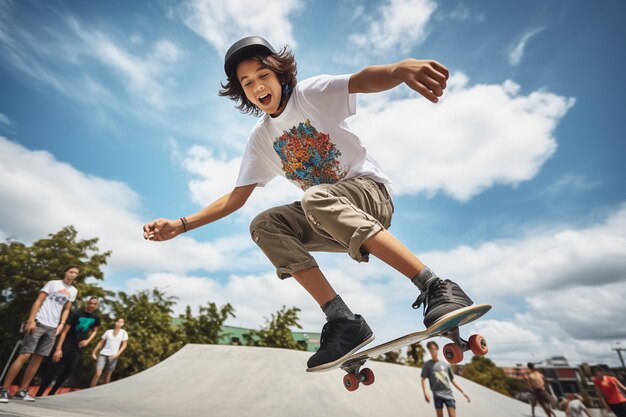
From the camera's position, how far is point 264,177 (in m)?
3.29

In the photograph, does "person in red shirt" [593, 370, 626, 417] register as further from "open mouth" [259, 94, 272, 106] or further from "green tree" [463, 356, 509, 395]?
"green tree" [463, 356, 509, 395]

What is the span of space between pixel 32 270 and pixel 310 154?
23575 millimetres

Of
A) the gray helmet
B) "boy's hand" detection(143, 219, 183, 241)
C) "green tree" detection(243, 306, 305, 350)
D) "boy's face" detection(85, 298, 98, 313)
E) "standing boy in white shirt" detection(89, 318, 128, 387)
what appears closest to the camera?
the gray helmet

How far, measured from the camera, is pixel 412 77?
6.47 ft

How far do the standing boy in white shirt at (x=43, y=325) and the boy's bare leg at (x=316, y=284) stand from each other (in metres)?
4.83

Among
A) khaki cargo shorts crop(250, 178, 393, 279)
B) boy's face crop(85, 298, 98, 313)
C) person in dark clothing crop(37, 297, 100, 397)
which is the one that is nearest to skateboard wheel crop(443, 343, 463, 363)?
khaki cargo shorts crop(250, 178, 393, 279)

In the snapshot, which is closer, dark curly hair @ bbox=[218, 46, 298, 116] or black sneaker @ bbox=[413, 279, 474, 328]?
black sneaker @ bbox=[413, 279, 474, 328]

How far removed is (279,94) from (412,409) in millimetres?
8515

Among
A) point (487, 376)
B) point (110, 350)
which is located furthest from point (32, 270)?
point (487, 376)

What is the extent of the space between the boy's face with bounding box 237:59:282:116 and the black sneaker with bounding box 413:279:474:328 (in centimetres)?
171

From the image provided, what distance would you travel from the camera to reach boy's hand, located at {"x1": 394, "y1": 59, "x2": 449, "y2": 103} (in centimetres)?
192

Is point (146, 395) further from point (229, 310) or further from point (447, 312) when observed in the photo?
point (229, 310)

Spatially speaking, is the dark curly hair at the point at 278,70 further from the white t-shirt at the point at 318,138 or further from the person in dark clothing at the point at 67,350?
the person in dark clothing at the point at 67,350

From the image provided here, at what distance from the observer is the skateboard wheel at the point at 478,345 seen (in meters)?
2.25
